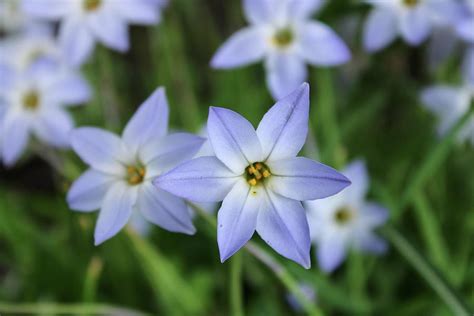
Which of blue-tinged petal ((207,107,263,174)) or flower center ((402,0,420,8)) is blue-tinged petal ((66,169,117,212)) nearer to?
blue-tinged petal ((207,107,263,174))

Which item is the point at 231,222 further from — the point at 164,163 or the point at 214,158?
the point at 164,163

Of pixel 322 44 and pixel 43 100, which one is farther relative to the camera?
pixel 43 100

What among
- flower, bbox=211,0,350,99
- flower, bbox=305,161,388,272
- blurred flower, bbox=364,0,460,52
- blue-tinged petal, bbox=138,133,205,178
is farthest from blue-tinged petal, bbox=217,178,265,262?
blurred flower, bbox=364,0,460,52

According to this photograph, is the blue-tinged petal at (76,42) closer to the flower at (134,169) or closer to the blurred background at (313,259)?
the blurred background at (313,259)

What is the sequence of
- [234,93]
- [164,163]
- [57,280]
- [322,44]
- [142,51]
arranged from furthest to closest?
[142,51] → [234,93] → [57,280] → [322,44] → [164,163]

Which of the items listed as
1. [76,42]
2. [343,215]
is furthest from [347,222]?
[76,42]

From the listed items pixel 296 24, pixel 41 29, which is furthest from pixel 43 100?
pixel 296 24

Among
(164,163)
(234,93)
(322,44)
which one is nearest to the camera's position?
(164,163)

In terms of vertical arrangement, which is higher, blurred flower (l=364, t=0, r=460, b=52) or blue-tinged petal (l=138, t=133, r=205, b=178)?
blurred flower (l=364, t=0, r=460, b=52)
